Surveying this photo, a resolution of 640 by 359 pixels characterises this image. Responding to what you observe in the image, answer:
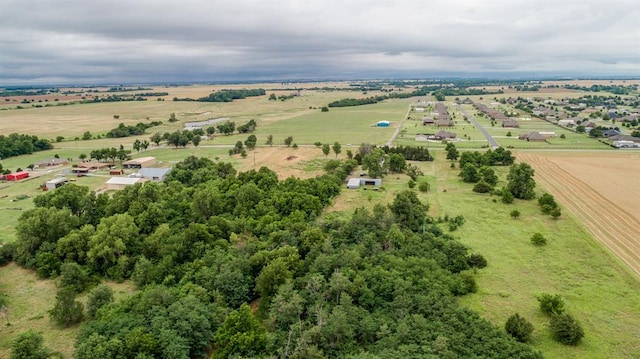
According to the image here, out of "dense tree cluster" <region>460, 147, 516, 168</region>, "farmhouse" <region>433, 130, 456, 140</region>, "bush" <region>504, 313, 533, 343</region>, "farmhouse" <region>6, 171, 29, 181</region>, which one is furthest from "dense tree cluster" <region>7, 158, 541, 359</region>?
"farmhouse" <region>433, 130, 456, 140</region>

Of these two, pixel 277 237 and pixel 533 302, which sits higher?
pixel 277 237

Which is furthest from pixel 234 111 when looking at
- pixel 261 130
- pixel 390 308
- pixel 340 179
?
pixel 390 308

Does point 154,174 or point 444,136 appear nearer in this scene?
point 154,174

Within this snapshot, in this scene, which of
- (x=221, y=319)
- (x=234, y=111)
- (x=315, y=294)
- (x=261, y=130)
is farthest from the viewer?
(x=234, y=111)

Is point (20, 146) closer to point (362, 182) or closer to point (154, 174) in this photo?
point (154, 174)

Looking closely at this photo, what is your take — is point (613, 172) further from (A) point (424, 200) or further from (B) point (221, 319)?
(B) point (221, 319)

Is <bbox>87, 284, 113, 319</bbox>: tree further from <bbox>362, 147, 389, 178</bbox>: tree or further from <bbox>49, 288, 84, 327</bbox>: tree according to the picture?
<bbox>362, 147, 389, 178</bbox>: tree

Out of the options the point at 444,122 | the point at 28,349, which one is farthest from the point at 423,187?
the point at 444,122
